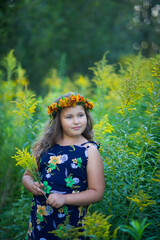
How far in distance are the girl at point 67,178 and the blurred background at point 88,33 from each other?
11.6 meters

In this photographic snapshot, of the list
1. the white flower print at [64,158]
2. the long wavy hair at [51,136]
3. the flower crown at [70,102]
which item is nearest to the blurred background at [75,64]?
the flower crown at [70,102]

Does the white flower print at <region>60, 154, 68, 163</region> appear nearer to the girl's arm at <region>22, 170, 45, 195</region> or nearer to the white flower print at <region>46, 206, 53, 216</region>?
the girl's arm at <region>22, 170, 45, 195</region>

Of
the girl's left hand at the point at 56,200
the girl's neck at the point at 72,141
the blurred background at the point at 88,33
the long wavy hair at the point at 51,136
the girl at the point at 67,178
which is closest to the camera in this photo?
the girl's left hand at the point at 56,200

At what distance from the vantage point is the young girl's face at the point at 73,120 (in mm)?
2070

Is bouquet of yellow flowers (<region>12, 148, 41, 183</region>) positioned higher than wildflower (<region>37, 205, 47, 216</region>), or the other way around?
bouquet of yellow flowers (<region>12, 148, 41, 183</region>)

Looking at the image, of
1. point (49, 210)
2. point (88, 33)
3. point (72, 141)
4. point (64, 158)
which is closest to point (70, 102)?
point (72, 141)

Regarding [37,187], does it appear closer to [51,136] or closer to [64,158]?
[64,158]

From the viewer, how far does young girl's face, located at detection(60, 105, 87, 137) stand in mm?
2070

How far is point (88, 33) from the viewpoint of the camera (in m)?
17.2

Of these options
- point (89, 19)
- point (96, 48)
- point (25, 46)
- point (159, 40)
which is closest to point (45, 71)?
point (25, 46)

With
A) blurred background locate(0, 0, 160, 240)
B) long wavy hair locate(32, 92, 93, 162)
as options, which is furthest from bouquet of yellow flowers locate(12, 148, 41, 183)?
blurred background locate(0, 0, 160, 240)

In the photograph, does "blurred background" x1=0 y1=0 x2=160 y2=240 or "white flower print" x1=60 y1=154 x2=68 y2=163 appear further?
"blurred background" x1=0 y1=0 x2=160 y2=240

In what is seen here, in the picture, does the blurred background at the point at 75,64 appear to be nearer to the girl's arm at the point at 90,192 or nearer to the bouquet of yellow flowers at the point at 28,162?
the girl's arm at the point at 90,192

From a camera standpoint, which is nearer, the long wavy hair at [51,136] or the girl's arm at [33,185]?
the girl's arm at [33,185]
